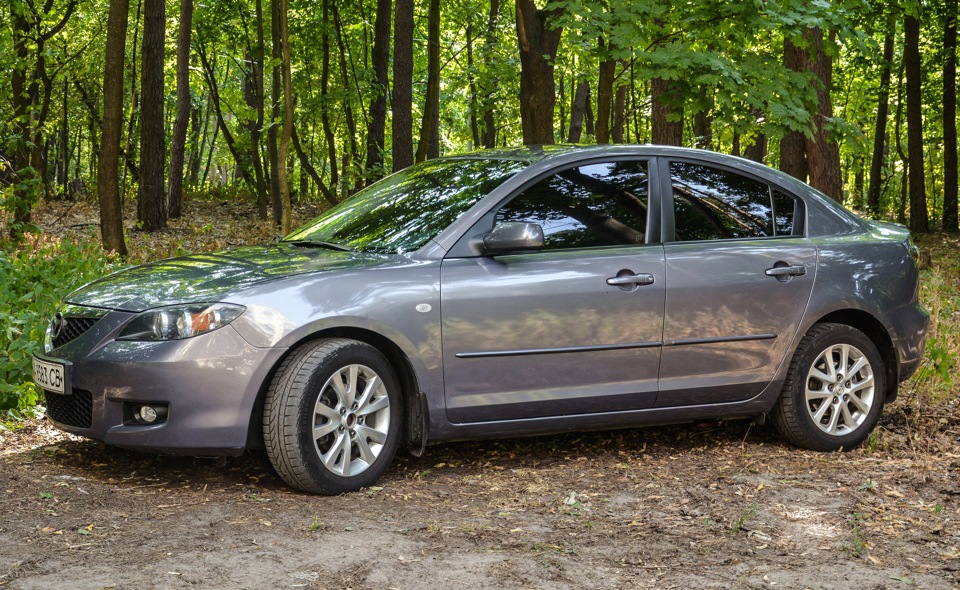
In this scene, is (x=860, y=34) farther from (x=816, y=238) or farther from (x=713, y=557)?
(x=713, y=557)

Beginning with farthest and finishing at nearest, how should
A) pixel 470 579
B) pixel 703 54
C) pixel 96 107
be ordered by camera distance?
pixel 96 107, pixel 703 54, pixel 470 579

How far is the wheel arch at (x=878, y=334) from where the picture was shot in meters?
6.21

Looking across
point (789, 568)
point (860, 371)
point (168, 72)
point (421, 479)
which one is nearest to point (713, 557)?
point (789, 568)

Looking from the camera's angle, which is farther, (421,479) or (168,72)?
(168,72)

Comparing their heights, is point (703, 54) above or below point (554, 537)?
above

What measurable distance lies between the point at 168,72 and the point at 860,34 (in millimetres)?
20917

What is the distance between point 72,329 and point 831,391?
4.27 metres

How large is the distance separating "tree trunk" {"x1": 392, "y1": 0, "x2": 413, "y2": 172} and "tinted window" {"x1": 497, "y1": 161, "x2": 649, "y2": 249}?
34.3 ft

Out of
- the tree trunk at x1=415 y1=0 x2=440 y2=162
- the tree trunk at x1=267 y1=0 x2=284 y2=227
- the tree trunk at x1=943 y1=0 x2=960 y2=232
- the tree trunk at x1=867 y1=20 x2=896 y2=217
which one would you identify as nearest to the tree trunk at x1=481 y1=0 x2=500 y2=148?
the tree trunk at x1=267 y1=0 x2=284 y2=227

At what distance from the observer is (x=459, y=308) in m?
5.07

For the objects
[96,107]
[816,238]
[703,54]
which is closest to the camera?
[816,238]

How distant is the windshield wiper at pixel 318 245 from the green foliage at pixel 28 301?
2.01 m

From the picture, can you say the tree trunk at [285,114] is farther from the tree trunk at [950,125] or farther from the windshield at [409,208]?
the tree trunk at [950,125]

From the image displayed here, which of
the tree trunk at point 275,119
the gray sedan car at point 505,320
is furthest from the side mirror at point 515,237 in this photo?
the tree trunk at point 275,119
